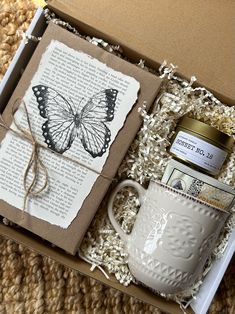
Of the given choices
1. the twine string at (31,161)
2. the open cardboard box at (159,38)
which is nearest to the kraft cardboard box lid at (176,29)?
the open cardboard box at (159,38)

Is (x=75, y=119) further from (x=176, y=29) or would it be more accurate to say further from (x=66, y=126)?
(x=176, y=29)

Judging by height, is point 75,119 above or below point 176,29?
below

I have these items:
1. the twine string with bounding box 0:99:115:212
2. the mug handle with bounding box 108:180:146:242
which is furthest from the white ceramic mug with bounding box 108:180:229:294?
the twine string with bounding box 0:99:115:212

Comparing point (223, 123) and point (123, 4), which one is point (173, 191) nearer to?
point (223, 123)

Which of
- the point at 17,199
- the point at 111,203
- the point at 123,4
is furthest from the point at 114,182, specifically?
the point at 123,4

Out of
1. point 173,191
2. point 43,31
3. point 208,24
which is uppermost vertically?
point 208,24

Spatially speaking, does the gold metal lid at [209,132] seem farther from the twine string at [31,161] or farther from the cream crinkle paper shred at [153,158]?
the twine string at [31,161]

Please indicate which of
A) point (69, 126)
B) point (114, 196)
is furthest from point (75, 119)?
point (114, 196)
